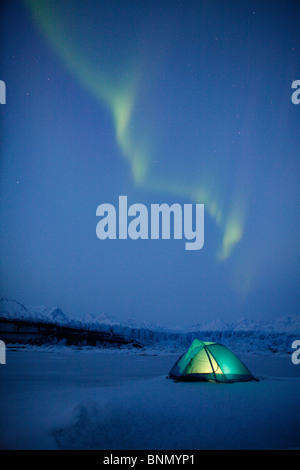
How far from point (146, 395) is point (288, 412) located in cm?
297

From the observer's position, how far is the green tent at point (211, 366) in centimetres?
932

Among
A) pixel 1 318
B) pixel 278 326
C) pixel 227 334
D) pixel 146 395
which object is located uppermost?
pixel 146 395

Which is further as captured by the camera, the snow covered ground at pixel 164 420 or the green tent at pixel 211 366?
the green tent at pixel 211 366

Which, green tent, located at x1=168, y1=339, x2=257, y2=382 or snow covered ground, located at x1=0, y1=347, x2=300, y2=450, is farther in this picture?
green tent, located at x1=168, y1=339, x2=257, y2=382

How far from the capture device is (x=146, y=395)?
24.7 feet

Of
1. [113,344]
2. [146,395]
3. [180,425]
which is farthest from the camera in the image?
[113,344]

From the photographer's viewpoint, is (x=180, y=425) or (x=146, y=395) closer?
(x=180, y=425)

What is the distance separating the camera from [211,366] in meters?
9.40

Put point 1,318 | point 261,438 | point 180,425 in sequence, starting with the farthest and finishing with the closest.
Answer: point 1,318 < point 180,425 < point 261,438

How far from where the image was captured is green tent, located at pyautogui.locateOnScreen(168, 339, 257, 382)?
932 centimetres

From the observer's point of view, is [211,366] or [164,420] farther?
[211,366]

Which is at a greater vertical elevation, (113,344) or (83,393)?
(83,393)
